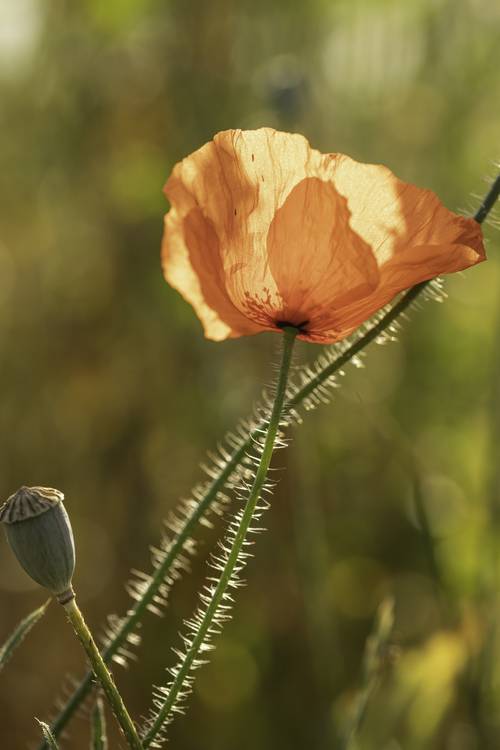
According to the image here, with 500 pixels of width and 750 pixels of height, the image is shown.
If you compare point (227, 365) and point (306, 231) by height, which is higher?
point (306, 231)

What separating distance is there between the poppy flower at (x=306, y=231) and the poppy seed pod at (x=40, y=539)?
0.27m

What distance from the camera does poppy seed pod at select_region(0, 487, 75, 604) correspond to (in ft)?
2.29

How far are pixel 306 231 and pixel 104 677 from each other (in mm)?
375

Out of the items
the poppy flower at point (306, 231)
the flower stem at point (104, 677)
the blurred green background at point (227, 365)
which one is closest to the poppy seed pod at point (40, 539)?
the flower stem at point (104, 677)

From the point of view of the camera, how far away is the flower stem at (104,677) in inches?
26.5

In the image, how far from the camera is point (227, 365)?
99.8 inches

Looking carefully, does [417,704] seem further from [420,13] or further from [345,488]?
[420,13]

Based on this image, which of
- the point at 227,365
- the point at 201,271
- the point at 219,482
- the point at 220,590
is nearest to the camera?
the point at 220,590

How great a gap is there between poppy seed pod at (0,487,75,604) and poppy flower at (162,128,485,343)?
267 mm

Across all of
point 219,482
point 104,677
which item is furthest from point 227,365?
point 104,677

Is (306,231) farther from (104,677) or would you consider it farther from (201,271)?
(104,677)

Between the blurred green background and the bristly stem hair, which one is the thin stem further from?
the blurred green background

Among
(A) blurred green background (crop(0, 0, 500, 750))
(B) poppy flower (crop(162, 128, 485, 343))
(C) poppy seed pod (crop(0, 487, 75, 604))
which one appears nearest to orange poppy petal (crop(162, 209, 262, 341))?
(B) poppy flower (crop(162, 128, 485, 343))

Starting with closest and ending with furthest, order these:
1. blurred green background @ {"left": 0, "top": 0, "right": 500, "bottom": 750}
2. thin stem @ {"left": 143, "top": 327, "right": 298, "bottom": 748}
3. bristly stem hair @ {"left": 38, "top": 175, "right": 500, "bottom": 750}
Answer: thin stem @ {"left": 143, "top": 327, "right": 298, "bottom": 748}
bristly stem hair @ {"left": 38, "top": 175, "right": 500, "bottom": 750}
blurred green background @ {"left": 0, "top": 0, "right": 500, "bottom": 750}
